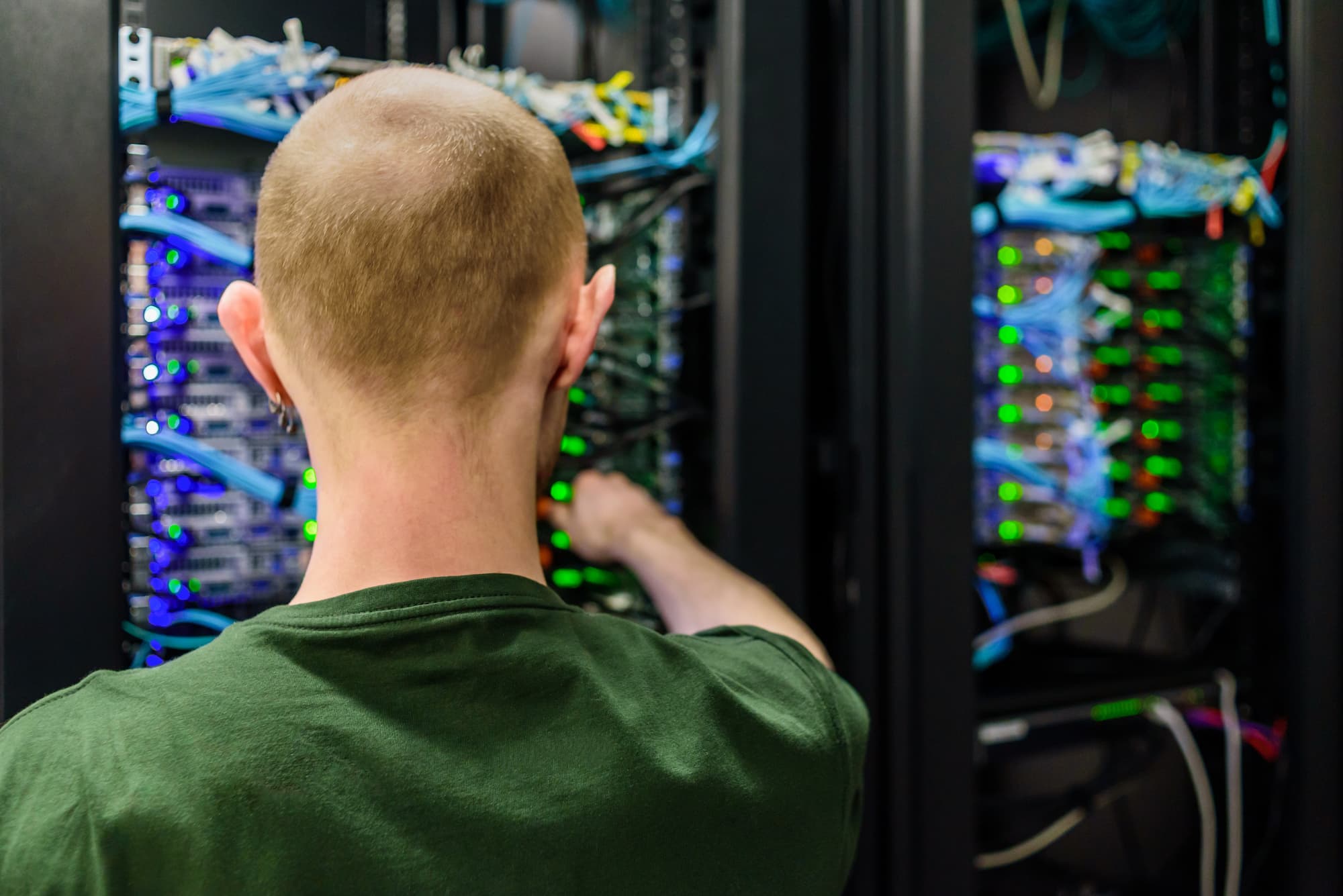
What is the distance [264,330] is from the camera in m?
0.65

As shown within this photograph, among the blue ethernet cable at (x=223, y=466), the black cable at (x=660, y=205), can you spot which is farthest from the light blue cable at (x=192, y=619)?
the black cable at (x=660, y=205)

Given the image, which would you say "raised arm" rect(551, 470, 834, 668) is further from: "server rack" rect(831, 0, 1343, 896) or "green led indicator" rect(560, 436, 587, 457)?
"server rack" rect(831, 0, 1343, 896)

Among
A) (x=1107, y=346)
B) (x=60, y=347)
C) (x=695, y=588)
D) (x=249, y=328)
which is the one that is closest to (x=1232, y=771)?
(x=1107, y=346)

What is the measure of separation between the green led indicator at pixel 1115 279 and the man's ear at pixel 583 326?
901 millimetres

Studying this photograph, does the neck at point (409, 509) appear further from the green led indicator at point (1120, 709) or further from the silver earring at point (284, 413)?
the green led indicator at point (1120, 709)

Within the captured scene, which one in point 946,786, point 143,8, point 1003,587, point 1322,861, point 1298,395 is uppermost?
point 143,8

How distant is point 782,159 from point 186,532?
2.39ft

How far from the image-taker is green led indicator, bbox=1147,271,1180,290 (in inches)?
54.9

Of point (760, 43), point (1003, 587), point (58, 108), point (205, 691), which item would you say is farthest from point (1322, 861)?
point (58, 108)

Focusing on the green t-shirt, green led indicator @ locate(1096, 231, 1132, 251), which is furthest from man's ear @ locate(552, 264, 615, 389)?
green led indicator @ locate(1096, 231, 1132, 251)

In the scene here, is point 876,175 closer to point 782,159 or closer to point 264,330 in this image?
point 782,159

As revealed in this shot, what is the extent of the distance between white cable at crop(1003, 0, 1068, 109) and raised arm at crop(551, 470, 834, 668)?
1.01 m

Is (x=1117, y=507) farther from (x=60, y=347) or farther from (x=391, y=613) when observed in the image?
(x=60, y=347)

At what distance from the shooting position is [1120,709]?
4.24ft
